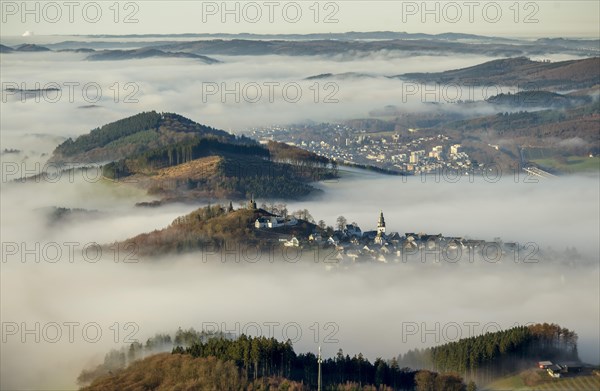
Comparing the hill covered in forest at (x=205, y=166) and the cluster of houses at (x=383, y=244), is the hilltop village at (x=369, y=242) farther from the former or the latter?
the hill covered in forest at (x=205, y=166)

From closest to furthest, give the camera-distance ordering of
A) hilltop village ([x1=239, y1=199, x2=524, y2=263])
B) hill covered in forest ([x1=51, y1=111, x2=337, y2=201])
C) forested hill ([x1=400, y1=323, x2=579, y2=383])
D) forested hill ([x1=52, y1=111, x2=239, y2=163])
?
forested hill ([x1=400, y1=323, x2=579, y2=383]), hilltop village ([x1=239, y1=199, x2=524, y2=263]), hill covered in forest ([x1=51, y1=111, x2=337, y2=201]), forested hill ([x1=52, y1=111, x2=239, y2=163])

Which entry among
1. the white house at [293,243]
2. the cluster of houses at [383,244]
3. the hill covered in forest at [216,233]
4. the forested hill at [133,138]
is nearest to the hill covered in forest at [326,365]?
the white house at [293,243]

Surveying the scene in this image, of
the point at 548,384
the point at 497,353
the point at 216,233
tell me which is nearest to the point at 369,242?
the point at 216,233

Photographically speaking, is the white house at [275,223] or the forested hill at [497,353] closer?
the forested hill at [497,353]

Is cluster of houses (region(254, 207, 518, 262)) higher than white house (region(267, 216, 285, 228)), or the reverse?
white house (region(267, 216, 285, 228))

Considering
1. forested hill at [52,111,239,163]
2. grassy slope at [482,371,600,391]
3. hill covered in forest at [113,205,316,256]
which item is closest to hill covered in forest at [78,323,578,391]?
grassy slope at [482,371,600,391]

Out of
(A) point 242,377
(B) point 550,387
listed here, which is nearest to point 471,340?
(B) point 550,387

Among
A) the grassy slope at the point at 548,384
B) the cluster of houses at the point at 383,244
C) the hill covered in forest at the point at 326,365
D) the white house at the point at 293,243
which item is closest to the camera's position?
the hill covered in forest at the point at 326,365

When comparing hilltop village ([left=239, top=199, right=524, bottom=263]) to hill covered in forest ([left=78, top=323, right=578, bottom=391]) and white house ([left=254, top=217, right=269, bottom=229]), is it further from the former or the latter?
hill covered in forest ([left=78, top=323, right=578, bottom=391])
